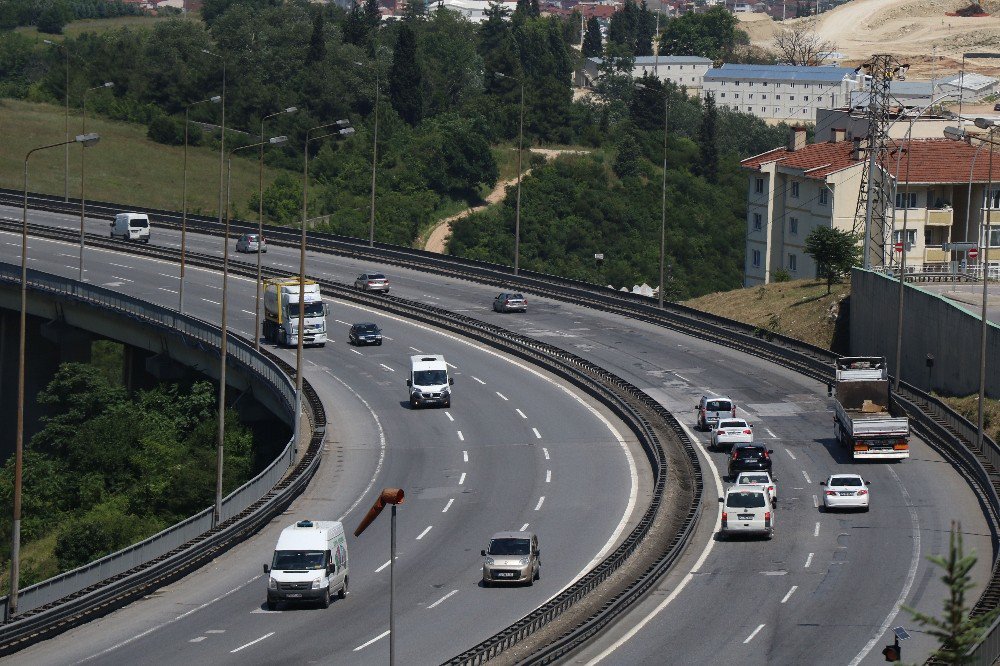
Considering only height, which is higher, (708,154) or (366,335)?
(708,154)

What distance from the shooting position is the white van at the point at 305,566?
42281 millimetres

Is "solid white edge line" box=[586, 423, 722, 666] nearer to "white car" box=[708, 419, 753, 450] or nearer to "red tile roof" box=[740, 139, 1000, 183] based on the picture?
"white car" box=[708, 419, 753, 450]

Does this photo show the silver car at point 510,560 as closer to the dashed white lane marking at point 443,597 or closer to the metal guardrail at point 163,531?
the dashed white lane marking at point 443,597

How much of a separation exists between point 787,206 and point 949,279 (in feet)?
116

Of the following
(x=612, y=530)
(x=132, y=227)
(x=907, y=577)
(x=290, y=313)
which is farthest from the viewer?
(x=132, y=227)

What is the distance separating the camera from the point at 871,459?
6147 cm

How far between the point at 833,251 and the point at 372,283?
27.8 metres

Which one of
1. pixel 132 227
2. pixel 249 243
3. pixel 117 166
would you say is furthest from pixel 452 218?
pixel 132 227

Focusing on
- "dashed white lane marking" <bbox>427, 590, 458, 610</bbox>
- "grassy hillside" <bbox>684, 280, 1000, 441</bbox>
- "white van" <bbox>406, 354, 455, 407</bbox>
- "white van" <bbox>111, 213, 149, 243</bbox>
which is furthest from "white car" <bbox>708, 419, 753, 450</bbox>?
"white van" <bbox>111, 213, 149, 243</bbox>

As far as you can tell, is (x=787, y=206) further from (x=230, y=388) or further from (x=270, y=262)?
(x=230, y=388)

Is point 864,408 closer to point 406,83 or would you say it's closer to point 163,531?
point 163,531

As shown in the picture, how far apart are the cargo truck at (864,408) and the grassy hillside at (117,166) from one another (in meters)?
92.1

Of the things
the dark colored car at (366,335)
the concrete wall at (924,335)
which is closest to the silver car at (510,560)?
the concrete wall at (924,335)

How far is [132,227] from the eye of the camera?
371ft
